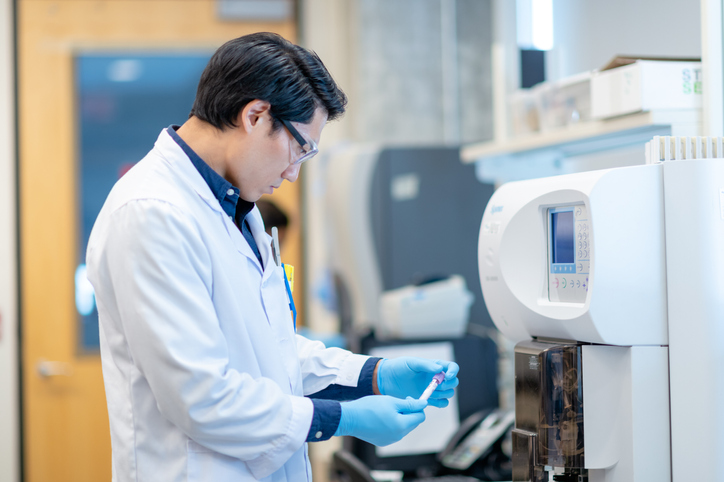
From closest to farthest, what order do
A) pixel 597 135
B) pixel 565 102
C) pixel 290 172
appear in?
pixel 290 172
pixel 597 135
pixel 565 102

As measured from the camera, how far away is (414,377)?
1301mm

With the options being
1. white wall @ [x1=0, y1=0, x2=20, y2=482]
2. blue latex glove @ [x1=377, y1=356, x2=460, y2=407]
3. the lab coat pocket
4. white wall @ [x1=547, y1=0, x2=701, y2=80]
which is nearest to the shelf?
white wall @ [x1=547, y1=0, x2=701, y2=80]

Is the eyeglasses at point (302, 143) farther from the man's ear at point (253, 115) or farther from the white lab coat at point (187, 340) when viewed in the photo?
the white lab coat at point (187, 340)

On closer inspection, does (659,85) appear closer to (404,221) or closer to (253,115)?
(253,115)

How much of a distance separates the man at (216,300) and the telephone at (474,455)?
0.85 meters

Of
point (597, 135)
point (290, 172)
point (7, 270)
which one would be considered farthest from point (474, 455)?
point (7, 270)

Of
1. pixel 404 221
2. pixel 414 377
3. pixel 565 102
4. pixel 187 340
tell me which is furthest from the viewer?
pixel 404 221

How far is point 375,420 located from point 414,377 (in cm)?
24

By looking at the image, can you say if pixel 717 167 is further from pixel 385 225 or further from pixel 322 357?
pixel 385 225

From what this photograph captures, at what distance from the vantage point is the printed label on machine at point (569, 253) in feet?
3.46

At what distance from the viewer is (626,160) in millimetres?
1916

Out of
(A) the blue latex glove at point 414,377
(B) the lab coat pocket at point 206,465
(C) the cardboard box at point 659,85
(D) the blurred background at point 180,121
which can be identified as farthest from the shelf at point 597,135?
(B) the lab coat pocket at point 206,465

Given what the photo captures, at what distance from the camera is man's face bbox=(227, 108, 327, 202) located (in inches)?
42.8

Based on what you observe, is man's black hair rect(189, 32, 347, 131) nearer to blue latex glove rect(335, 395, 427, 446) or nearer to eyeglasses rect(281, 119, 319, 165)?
eyeglasses rect(281, 119, 319, 165)
